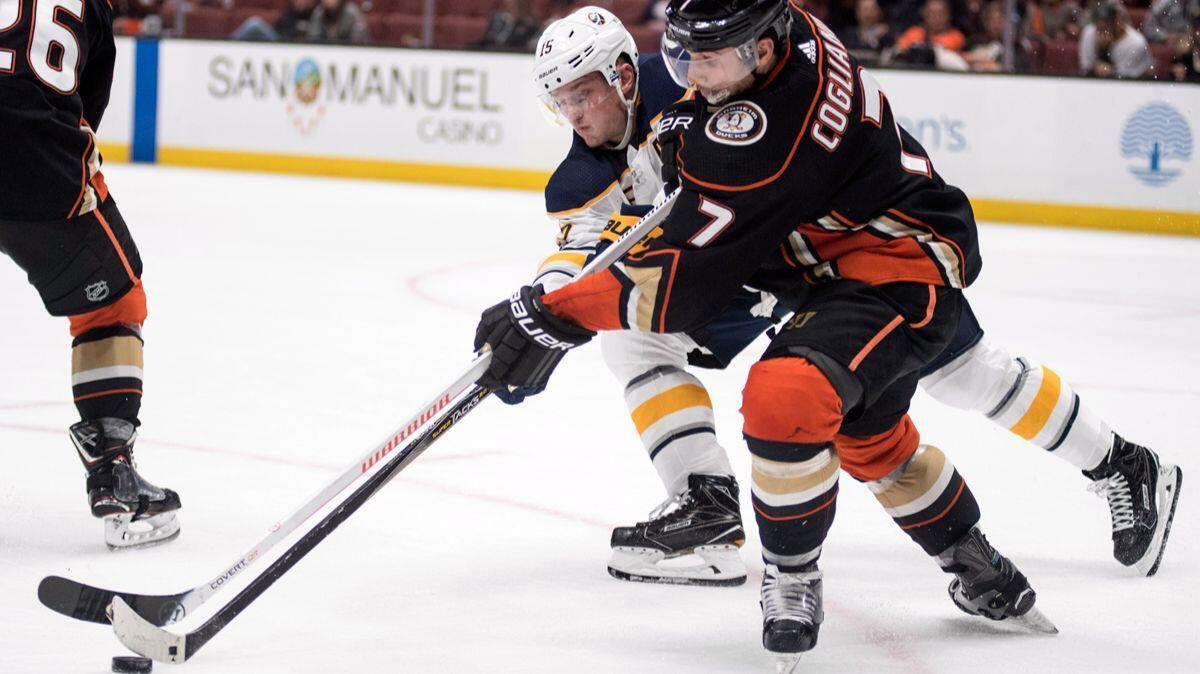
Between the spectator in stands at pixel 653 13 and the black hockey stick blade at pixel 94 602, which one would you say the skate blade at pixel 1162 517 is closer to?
the black hockey stick blade at pixel 94 602

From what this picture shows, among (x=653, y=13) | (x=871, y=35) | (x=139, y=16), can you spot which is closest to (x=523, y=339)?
(x=871, y=35)

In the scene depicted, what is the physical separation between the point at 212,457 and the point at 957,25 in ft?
21.8

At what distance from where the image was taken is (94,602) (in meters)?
2.20

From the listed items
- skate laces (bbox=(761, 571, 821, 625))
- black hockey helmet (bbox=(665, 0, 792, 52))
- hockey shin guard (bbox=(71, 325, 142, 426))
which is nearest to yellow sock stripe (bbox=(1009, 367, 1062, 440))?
skate laces (bbox=(761, 571, 821, 625))

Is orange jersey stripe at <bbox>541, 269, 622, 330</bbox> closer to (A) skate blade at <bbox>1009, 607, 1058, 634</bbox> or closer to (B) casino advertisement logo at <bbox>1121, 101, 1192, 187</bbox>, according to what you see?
(A) skate blade at <bbox>1009, 607, 1058, 634</bbox>

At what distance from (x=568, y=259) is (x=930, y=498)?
691mm

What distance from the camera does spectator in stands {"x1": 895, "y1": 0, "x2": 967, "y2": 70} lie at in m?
8.63

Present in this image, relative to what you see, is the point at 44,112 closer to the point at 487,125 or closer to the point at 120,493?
the point at 120,493

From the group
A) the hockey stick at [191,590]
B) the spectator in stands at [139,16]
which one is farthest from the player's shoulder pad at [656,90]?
the spectator in stands at [139,16]

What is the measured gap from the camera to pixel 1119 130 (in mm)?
8148

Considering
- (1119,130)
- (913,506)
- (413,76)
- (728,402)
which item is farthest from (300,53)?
(913,506)

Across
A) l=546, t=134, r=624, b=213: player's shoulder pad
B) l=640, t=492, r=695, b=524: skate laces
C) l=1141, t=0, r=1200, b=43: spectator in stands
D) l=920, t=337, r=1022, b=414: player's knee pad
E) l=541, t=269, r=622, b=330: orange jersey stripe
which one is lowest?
l=1141, t=0, r=1200, b=43: spectator in stands

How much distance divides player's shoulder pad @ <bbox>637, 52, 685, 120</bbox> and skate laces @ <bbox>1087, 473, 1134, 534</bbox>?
3.36 ft

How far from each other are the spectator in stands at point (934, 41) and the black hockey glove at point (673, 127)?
6.55 meters
